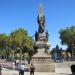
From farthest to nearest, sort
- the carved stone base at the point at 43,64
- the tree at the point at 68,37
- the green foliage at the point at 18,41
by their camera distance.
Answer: the tree at the point at 68,37 → the green foliage at the point at 18,41 → the carved stone base at the point at 43,64

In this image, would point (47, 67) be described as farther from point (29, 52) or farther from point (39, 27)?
point (29, 52)

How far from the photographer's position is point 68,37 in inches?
4988

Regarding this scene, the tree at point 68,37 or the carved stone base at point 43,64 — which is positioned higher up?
the tree at point 68,37

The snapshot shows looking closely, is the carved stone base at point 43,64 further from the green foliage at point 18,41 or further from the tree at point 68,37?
the tree at point 68,37

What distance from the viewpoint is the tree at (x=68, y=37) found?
12454cm

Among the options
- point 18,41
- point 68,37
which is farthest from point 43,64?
point 68,37

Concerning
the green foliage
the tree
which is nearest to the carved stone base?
the green foliage

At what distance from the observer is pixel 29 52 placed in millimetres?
114125

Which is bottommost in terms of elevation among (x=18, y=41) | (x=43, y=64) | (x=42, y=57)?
(x=43, y=64)

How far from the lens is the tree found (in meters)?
125

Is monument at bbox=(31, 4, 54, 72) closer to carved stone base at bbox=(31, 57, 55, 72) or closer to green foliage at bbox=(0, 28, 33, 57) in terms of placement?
carved stone base at bbox=(31, 57, 55, 72)

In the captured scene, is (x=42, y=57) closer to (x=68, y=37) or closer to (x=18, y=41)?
(x=18, y=41)

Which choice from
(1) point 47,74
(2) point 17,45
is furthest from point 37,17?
(2) point 17,45

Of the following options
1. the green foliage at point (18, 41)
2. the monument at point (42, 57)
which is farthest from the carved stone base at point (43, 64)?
the green foliage at point (18, 41)
